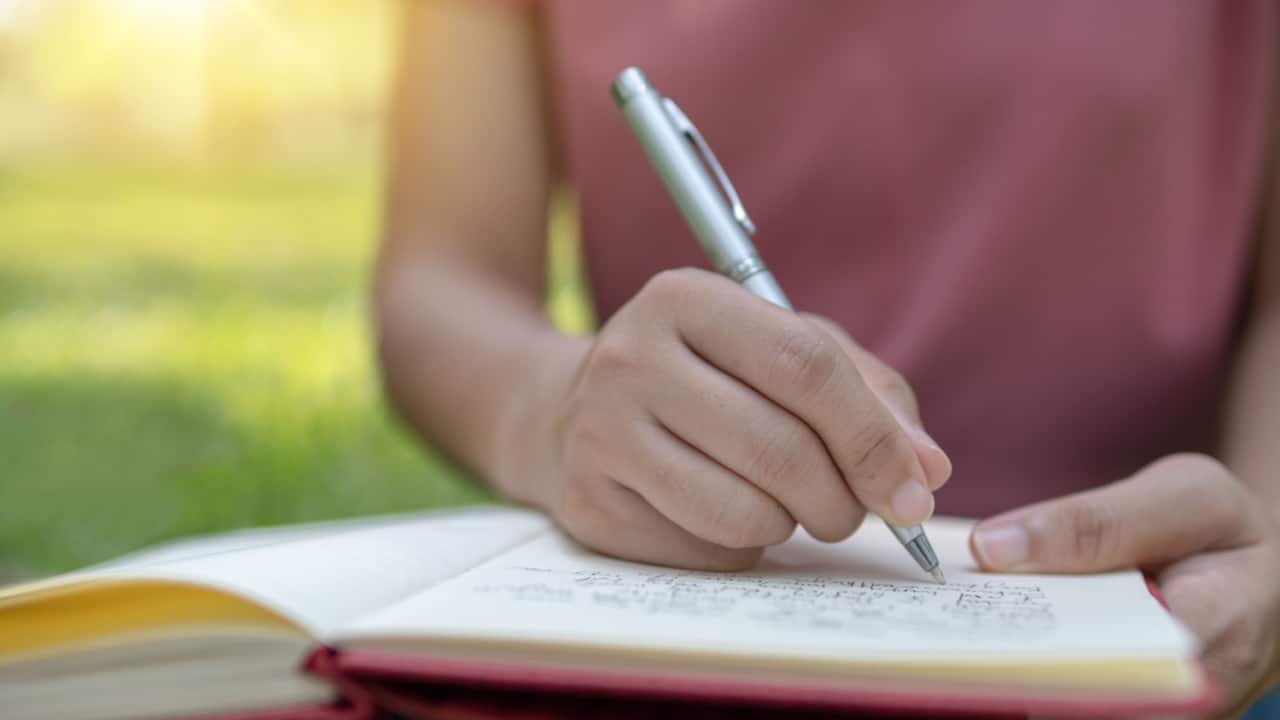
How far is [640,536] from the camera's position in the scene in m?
0.57

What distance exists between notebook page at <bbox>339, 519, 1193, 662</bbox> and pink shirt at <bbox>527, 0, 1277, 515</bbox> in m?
0.30

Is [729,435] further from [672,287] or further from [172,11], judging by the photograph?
[172,11]

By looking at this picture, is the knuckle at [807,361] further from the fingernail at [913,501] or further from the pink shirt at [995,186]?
the pink shirt at [995,186]

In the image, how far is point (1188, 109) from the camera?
80 centimetres

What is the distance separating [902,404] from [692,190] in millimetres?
168

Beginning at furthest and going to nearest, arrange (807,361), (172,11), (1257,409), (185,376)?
1. (172,11)
2. (185,376)
3. (1257,409)
4. (807,361)

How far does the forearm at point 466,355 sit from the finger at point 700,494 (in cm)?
16

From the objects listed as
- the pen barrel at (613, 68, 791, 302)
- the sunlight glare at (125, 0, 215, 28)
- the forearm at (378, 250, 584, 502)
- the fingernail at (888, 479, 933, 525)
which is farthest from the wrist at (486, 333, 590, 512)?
the sunlight glare at (125, 0, 215, 28)

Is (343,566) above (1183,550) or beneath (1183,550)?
above

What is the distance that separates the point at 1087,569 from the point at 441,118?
63cm

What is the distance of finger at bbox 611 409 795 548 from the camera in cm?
54

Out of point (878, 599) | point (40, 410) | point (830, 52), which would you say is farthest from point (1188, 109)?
point (40, 410)

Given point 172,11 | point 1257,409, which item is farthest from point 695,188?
point 172,11

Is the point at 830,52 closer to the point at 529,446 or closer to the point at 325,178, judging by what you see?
the point at 529,446
